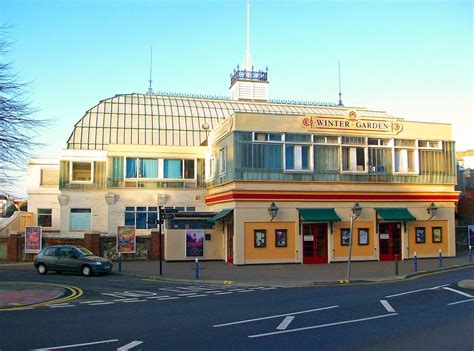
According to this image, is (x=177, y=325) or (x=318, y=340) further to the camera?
(x=177, y=325)

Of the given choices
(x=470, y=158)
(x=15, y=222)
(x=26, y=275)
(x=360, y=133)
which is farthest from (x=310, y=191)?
(x=470, y=158)

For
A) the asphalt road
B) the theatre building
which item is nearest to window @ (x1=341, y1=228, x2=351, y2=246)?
the theatre building

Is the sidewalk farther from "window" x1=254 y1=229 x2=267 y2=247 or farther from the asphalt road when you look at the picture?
the asphalt road

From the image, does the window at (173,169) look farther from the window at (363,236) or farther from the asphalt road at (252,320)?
the asphalt road at (252,320)

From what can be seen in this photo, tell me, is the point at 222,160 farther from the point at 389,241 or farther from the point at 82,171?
the point at 82,171

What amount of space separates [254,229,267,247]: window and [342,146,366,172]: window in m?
6.36

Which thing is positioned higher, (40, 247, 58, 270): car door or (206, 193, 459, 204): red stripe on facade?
(206, 193, 459, 204): red stripe on facade

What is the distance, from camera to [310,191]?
1224 inches

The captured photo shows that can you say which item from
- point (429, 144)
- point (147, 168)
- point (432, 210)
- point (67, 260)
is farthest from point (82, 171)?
point (432, 210)

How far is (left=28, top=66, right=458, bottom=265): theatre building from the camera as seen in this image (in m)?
30.4

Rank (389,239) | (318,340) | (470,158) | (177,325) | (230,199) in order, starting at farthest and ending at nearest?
(470,158)
(389,239)
(230,199)
(177,325)
(318,340)

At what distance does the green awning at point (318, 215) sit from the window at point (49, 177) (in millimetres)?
23858

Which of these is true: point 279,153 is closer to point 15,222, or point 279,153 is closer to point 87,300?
point 87,300

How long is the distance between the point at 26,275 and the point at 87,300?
10856 millimetres
